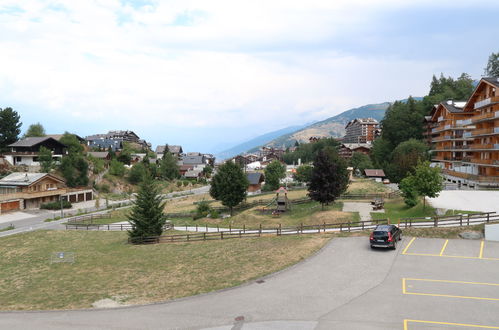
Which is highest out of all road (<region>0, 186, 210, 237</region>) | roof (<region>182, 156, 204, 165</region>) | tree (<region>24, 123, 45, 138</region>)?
tree (<region>24, 123, 45, 138</region>)

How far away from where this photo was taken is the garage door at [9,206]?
59981 millimetres

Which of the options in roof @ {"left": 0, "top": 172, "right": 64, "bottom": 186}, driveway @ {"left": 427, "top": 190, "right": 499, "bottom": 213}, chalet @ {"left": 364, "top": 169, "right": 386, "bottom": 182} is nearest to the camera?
driveway @ {"left": 427, "top": 190, "right": 499, "bottom": 213}

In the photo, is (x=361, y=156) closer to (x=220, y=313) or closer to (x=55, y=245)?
(x=55, y=245)

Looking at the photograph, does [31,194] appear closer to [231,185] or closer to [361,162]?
[231,185]

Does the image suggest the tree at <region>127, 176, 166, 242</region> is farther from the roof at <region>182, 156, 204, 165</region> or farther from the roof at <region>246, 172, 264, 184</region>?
the roof at <region>182, 156, 204, 165</region>

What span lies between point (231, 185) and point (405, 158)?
106 feet

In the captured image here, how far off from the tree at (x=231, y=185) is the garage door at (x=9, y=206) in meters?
38.6

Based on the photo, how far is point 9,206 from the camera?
201 ft

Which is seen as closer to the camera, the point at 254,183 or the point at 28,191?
the point at 28,191

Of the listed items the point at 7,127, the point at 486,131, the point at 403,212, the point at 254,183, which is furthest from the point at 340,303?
the point at 7,127

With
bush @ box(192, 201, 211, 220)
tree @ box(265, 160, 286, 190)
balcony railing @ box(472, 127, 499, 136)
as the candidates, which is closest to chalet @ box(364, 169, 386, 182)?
tree @ box(265, 160, 286, 190)

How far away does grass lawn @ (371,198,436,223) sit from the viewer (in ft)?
117

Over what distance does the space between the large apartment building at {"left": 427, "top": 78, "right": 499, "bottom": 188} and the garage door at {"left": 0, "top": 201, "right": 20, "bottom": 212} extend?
254 feet

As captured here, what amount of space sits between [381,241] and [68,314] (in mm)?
19777
